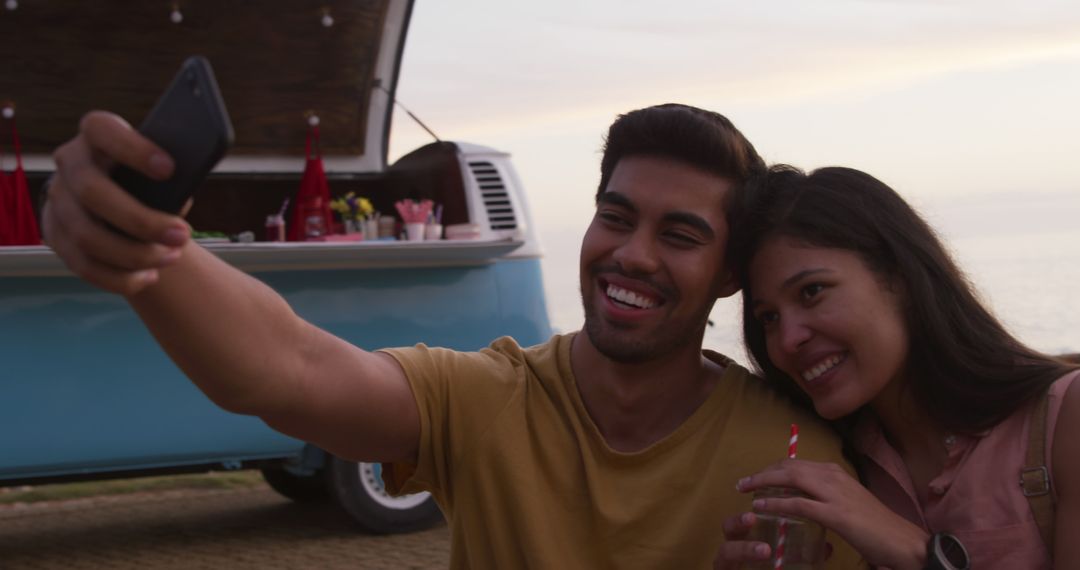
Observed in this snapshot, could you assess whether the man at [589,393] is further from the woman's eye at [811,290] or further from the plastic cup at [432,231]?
the plastic cup at [432,231]

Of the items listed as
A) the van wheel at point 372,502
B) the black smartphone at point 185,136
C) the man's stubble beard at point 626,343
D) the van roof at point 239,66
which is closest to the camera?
the black smartphone at point 185,136

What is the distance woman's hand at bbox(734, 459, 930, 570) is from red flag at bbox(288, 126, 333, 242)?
441 centimetres

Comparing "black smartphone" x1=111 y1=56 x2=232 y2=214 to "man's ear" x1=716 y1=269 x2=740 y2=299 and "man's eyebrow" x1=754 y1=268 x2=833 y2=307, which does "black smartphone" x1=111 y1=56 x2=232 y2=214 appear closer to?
"man's eyebrow" x1=754 y1=268 x2=833 y2=307

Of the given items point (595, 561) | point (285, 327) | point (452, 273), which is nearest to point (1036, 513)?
point (595, 561)

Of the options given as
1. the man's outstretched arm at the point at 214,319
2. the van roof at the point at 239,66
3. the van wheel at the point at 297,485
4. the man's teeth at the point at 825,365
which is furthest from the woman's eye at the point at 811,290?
the van wheel at the point at 297,485

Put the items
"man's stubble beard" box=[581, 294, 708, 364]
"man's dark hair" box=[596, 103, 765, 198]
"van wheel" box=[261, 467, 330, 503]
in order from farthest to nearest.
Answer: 1. "van wheel" box=[261, 467, 330, 503]
2. "man's dark hair" box=[596, 103, 765, 198]
3. "man's stubble beard" box=[581, 294, 708, 364]

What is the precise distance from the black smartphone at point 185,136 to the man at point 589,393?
0.35 m

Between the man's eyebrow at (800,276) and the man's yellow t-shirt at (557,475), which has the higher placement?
the man's eyebrow at (800,276)

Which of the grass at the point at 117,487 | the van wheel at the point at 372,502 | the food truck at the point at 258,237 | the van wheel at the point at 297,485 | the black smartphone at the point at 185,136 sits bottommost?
the grass at the point at 117,487

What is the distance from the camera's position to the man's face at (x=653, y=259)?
9.54 ft

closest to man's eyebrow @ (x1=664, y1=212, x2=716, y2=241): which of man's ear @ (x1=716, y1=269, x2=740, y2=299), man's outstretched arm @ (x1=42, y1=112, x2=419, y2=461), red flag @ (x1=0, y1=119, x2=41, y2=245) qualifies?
man's ear @ (x1=716, y1=269, x2=740, y2=299)

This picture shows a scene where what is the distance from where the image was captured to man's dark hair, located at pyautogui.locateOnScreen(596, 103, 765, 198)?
3.03 meters

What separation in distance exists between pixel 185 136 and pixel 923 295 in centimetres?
171

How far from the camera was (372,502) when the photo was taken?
6633 mm
